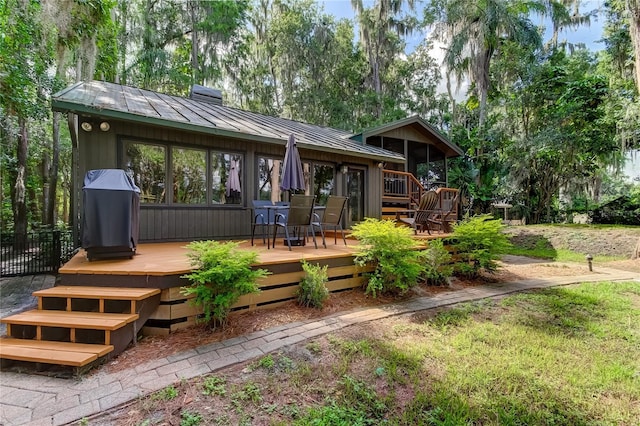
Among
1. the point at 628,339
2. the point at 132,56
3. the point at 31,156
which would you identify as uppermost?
the point at 132,56

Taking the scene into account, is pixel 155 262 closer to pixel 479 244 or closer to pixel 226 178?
pixel 226 178

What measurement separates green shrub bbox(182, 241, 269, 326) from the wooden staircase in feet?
1.53

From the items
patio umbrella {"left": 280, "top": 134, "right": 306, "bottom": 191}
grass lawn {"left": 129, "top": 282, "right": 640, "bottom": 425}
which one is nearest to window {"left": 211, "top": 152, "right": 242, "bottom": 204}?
patio umbrella {"left": 280, "top": 134, "right": 306, "bottom": 191}

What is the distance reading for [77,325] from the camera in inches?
105

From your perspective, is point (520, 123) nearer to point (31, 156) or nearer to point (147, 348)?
point (147, 348)

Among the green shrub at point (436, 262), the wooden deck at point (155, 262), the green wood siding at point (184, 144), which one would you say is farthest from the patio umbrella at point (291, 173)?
the green shrub at point (436, 262)

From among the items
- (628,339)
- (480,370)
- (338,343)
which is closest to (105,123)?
(338,343)

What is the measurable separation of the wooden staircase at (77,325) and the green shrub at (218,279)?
1.53ft

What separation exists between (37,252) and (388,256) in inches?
345

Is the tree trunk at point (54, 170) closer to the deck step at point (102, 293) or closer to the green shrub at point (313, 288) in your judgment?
the deck step at point (102, 293)

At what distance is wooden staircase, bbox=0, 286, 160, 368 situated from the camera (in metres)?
2.48

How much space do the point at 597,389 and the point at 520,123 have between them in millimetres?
14243

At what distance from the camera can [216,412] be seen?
2.01 m

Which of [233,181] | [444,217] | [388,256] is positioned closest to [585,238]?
[444,217]
